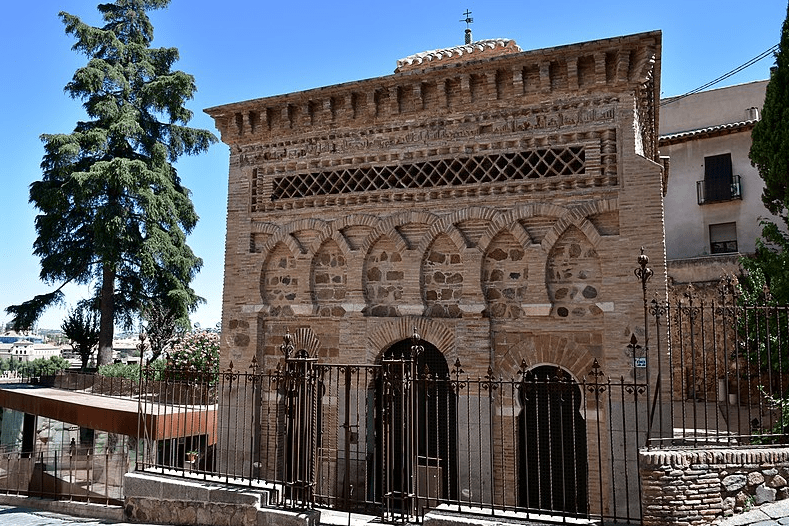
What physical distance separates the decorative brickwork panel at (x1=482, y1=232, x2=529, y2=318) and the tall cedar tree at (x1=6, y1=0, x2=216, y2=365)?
53.4ft

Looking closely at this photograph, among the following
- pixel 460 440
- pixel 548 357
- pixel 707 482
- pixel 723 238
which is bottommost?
pixel 460 440

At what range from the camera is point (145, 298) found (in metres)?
23.1

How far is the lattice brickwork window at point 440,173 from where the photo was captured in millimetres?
8773

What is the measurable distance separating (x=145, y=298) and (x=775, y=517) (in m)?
21.6

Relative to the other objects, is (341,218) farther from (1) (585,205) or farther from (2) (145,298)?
(2) (145,298)

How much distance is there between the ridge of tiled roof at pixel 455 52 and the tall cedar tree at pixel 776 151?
434cm

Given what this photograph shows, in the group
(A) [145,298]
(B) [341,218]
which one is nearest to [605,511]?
(B) [341,218]

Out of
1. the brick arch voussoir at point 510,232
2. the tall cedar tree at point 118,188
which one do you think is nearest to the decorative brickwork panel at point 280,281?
the brick arch voussoir at point 510,232

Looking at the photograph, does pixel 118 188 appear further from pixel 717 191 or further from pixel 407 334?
pixel 717 191

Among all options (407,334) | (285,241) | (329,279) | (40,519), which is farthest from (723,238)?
(40,519)

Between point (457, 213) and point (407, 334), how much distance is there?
1926mm

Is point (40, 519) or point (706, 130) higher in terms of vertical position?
point (706, 130)

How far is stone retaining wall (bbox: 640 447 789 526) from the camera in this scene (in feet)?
18.3

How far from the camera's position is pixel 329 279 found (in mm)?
10086
